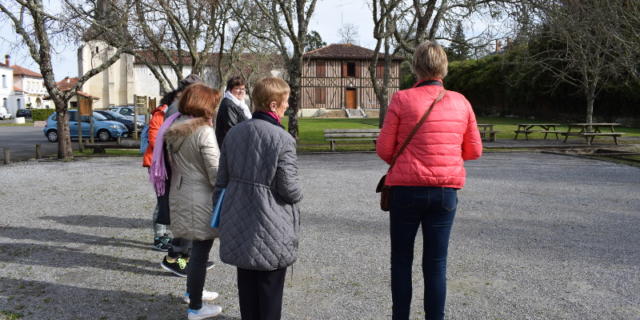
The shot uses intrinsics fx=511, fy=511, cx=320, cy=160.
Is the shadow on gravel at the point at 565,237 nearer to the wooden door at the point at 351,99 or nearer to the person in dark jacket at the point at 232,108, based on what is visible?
the person in dark jacket at the point at 232,108

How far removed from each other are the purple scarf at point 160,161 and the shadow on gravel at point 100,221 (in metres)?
2.68

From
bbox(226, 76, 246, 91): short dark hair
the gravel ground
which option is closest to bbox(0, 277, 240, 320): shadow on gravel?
the gravel ground

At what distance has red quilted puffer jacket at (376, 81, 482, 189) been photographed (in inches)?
Result: 122

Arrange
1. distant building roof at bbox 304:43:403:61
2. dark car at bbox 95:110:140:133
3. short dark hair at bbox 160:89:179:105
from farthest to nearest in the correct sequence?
distant building roof at bbox 304:43:403:61
dark car at bbox 95:110:140:133
short dark hair at bbox 160:89:179:105

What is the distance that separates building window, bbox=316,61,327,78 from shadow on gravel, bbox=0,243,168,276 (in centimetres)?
4724

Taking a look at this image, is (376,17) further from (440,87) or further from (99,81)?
(99,81)

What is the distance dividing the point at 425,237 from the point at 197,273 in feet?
5.36

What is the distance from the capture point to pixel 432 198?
3090 millimetres

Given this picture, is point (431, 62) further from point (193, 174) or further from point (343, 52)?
point (343, 52)

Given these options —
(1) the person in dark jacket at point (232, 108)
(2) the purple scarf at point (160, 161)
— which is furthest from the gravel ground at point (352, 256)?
(1) the person in dark jacket at point (232, 108)

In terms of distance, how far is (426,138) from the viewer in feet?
10.2

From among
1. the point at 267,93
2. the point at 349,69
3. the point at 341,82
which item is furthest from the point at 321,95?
the point at 267,93

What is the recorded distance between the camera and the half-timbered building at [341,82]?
5188cm

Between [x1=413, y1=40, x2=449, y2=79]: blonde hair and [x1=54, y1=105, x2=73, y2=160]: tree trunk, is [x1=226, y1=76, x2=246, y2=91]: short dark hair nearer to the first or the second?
[x1=413, y1=40, x2=449, y2=79]: blonde hair
